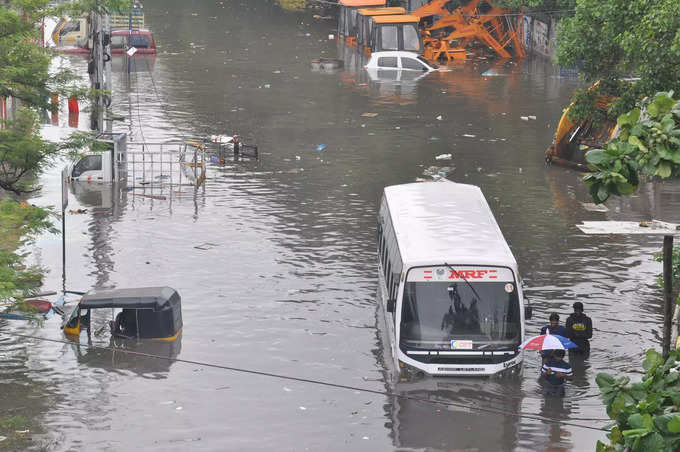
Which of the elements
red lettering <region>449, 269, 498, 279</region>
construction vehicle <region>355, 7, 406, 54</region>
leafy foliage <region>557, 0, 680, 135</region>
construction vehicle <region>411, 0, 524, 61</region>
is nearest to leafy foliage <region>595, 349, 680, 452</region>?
red lettering <region>449, 269, 498, 279</region>

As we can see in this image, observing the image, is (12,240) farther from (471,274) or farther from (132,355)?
(471,274)

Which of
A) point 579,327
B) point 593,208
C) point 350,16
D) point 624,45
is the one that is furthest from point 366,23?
point 579,327

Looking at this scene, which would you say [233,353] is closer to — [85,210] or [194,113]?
[85,210]

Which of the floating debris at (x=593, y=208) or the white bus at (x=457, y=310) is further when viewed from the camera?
the floating debris at (x=593, y=208)

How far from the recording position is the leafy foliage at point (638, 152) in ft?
20.5

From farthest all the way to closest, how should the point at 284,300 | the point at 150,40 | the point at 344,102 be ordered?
the point at 150,40 < the point at 344,102 < the point at 284,300

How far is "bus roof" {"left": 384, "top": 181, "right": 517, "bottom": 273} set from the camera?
15.5 m

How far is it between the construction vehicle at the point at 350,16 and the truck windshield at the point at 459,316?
148 feet

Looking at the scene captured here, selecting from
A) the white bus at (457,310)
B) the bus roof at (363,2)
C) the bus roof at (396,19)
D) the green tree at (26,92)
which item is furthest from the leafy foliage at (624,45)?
the bus roof at (363,2)

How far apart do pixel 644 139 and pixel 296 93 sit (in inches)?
1488

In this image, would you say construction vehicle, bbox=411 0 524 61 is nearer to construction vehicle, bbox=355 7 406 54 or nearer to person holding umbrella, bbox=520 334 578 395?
construction vehicle, bbox=355 7 406 54

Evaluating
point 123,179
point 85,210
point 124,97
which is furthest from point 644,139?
point 124,97

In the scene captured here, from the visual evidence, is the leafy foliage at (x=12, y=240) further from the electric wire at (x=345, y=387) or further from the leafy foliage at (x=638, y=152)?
the leafy foliage at (x=638, y=152)

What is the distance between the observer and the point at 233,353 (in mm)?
17172
